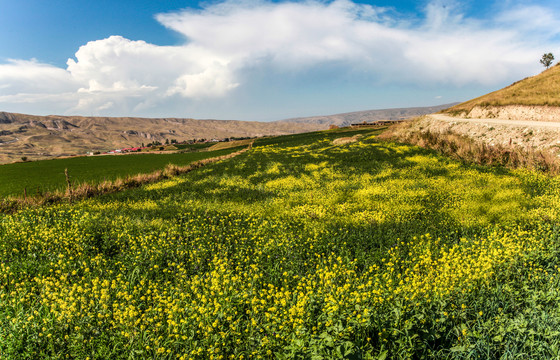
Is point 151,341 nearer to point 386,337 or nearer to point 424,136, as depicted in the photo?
point 386,337

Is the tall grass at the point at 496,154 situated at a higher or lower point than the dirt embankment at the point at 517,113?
lower

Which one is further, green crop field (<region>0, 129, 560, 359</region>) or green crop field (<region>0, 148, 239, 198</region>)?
green crop field (<region>0, 148, 239, 198</region>)

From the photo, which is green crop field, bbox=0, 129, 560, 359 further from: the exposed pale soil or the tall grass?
the exposed pale soil

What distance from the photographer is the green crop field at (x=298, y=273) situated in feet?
17.2

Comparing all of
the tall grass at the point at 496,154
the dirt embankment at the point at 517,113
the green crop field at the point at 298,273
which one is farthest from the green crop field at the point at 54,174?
the dirt embankment at the point at 517,113

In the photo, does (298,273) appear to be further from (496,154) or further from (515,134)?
(515,134)

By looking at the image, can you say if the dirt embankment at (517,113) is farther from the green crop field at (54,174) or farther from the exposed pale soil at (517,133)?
Answer: the green crop field at (54,174)

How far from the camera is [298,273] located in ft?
27.3

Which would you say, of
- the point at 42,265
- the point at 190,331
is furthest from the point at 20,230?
the point at 190,331

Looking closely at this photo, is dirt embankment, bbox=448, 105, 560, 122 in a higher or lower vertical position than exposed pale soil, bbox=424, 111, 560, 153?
higher

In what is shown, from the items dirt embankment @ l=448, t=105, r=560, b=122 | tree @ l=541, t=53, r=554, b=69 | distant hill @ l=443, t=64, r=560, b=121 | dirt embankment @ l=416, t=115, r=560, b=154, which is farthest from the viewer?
tree @ l=541, t=53, r=554, b=69

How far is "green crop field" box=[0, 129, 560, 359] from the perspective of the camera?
17.2 ft

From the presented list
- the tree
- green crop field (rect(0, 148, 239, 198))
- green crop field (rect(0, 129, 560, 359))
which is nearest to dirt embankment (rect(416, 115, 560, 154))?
green crop field (rect(0, 129, 560, 359))

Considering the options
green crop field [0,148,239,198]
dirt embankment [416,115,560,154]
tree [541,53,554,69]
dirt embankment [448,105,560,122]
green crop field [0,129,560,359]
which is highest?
tree [541,53,554,69]
